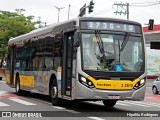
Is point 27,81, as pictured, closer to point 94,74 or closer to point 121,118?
point 94,74

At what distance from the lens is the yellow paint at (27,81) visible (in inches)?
789

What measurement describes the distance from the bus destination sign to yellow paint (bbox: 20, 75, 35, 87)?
6003 millimetres

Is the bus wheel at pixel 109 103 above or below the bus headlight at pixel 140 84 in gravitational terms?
below

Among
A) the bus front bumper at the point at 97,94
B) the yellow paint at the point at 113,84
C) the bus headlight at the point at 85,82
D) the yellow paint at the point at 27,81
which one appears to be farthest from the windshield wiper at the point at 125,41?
the yellow paint at the point at 27,81

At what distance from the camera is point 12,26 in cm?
6750

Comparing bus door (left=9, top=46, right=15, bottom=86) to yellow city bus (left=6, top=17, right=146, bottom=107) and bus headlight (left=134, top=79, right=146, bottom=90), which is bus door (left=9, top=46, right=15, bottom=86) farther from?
bus headlight (left=134, top=79, right=146, bottom=90)

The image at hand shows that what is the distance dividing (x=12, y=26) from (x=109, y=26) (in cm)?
5402

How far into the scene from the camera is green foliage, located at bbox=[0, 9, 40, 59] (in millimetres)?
66250

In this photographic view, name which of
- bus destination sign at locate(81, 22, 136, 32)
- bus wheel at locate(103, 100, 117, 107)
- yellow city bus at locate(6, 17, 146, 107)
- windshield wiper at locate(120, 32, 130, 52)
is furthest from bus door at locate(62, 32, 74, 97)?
bus wheel at locate(103, 100, 117, 107)

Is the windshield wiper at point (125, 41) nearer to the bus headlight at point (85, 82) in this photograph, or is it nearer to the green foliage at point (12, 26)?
the bus headlight at point (85, 82)

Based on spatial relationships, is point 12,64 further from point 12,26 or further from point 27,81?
point 12,26

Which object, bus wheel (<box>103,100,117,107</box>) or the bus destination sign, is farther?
bus wheel (<box>103,100,117,107</box>)

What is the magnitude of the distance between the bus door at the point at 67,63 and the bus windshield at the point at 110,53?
0.87m

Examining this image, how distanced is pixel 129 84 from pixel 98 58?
1340 mm
